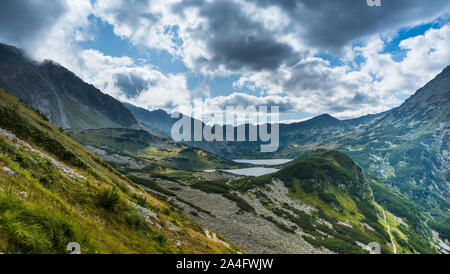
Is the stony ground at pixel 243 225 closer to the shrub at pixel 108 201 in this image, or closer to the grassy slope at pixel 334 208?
the grassy slope at pixel 334 208

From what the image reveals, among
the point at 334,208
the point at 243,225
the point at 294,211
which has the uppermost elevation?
the point at 243,225

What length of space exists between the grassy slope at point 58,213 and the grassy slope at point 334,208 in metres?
68.7

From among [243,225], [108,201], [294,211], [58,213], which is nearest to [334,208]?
[294,211]

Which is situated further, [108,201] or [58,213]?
[108,201]

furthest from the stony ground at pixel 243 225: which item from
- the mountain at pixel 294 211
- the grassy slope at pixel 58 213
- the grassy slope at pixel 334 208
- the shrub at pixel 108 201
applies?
the shrub at pixel 108 201

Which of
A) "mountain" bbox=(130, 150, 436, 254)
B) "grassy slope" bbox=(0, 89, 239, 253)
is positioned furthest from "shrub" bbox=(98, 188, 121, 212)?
"mountain" bbox=(130, 150, 436, 254)

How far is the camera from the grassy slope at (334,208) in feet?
278

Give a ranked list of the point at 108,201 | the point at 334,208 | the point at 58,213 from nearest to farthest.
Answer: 1. the point at 58,213
2. the point at 108,201
3. the point at 334,208

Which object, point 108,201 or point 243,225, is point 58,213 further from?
point 243,225

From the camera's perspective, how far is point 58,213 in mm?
9211

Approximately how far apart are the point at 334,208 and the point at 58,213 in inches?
5255

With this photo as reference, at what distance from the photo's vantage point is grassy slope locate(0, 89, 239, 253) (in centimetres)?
743
